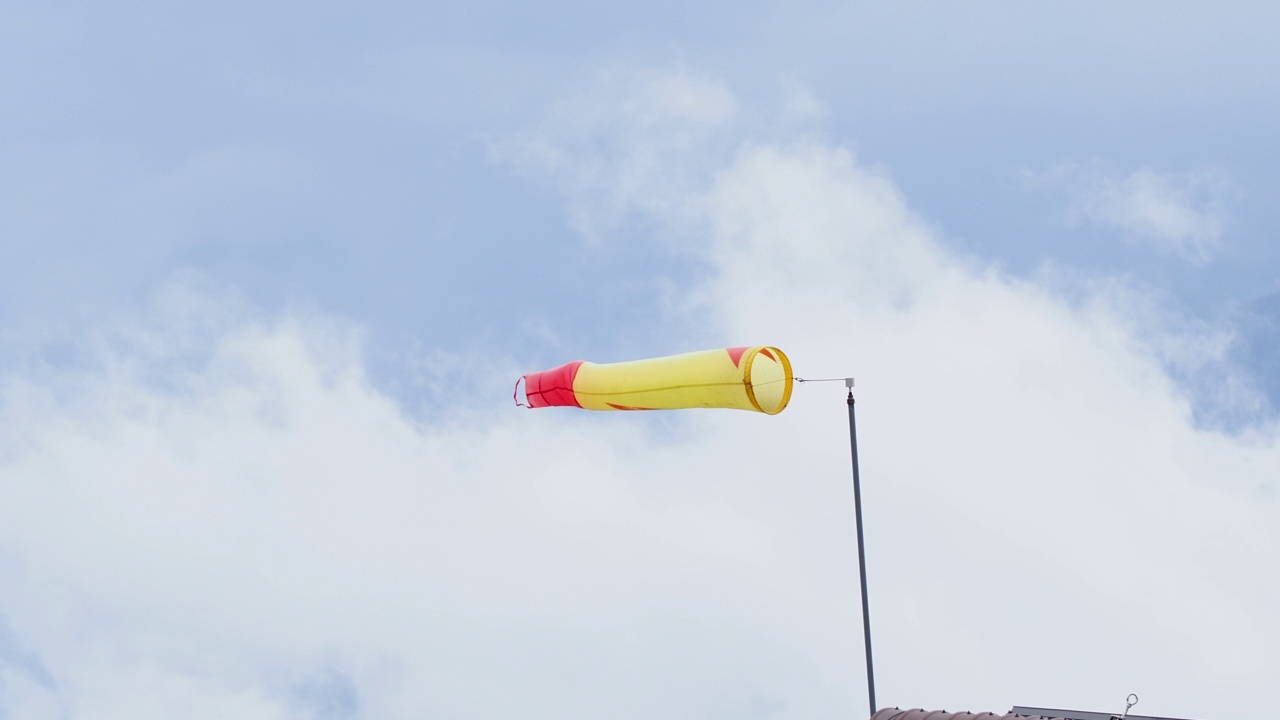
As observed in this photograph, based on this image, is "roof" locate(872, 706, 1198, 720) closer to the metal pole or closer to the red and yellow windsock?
the metal pole

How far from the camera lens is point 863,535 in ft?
62.3

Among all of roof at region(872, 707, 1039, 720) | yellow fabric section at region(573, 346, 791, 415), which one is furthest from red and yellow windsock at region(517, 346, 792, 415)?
roof at region(872, 707, 1039, 720)

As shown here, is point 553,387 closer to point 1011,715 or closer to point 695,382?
point 695,382

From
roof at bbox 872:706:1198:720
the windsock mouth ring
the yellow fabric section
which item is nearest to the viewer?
roof at bbox 872:706:1198:720

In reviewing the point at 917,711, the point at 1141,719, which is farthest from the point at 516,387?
the point at 1141,719

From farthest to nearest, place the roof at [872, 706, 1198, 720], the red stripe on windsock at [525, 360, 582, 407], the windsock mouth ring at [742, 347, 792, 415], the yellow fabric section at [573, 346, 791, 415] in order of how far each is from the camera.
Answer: the red stripe on windsock at [525, 360, 582, 407], the yellow fabric section at [573, 346, 791, 415], the windsock mouth ring at [742, 347, 792, 415], the roof at [872, 706, 1198, 720]

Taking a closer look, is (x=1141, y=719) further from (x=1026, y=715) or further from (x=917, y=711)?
(x=917, y=711)

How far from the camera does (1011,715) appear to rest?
1507cm

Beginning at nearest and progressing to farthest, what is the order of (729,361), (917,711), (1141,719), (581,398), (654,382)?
(1141,719) < (917,711) < (729,361) < (654,382) < (581,398)

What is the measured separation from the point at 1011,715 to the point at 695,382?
6.86 m

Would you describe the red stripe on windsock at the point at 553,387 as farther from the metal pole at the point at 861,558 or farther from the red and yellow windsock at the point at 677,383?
the metal pole at the point at 861,558

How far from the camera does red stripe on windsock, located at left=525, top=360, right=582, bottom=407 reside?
21.2m

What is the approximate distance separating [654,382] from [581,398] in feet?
6.38

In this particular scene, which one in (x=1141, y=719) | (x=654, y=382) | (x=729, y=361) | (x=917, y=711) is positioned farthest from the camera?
(x=654, y=382)
